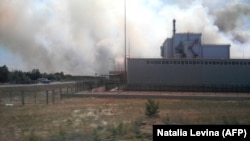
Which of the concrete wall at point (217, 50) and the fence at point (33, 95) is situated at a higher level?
the concrete wall at point (217, 50)

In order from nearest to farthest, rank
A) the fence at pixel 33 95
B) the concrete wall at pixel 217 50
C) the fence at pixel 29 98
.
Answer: the fence at pixel 29 98
the fence at pixel 33 95
the concrete wall at pixel 217 50

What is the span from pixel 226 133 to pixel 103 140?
501cm

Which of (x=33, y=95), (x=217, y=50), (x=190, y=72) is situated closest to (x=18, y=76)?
(x=217, y=50)

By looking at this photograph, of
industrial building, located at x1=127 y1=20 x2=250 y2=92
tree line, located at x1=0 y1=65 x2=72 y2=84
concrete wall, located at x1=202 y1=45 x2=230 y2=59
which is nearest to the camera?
industrial building, located at x1=127 y1=20 x2=250 y2=92

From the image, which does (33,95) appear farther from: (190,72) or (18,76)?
(18,76)

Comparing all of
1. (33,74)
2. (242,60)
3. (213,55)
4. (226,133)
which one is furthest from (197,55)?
(226,133)

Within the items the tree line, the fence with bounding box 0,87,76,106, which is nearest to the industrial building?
the fence with bounding box 0,87,76,106

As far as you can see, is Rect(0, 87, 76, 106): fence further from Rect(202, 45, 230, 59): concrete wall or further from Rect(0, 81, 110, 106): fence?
Rect(202, 45, 230, 59): concrete wall

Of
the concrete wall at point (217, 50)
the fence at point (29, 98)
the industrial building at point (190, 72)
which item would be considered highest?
the concrete wall at point (217, 50)

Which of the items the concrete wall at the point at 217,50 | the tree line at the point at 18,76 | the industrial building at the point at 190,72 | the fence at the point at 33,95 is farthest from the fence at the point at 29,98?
the concrete wall at the point at 217,50

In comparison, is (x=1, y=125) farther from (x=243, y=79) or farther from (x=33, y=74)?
(x=33, y=74)

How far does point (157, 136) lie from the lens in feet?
36.8

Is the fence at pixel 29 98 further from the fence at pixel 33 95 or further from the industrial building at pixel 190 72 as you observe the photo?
the industrial building at pixel 190 72

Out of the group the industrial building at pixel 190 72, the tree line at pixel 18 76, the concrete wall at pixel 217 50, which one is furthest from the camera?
the tree line at pixel 18 76
